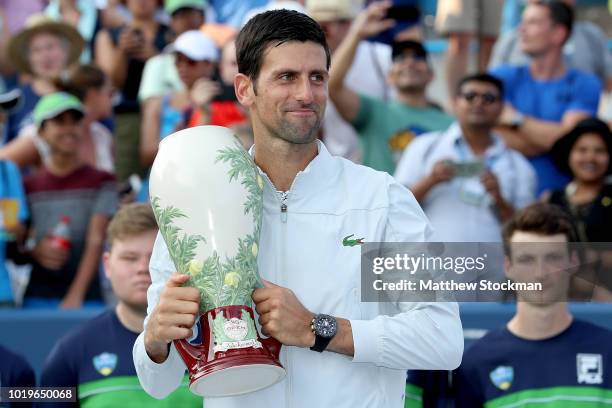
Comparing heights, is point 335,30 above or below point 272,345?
above

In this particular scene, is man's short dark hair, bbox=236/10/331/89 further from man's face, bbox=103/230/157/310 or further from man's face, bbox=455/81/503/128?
man's face, bbox=455/81/503/128

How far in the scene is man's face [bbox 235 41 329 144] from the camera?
107 inches

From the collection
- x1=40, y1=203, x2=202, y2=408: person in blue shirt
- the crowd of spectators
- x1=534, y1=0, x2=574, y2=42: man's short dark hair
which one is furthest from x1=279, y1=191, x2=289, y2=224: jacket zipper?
x1=534, y1=0, x2=574, y2=42: man's short dark hair

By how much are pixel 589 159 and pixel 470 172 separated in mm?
661

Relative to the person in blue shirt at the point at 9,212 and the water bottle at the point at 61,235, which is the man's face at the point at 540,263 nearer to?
the water bottle at the point at 61,235

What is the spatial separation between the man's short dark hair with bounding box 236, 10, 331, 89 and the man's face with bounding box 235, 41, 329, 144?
0.6 inches

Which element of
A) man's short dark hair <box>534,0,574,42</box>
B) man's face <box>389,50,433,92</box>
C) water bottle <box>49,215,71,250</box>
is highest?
man's short dark hair <box>534,0,574,42</box>

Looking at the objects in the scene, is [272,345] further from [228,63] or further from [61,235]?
[228,63]

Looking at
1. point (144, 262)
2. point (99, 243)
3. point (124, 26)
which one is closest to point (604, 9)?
point (124, 26)

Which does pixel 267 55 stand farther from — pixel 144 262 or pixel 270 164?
pixel 144 262

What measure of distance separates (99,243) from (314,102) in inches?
148

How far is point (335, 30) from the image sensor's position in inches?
258

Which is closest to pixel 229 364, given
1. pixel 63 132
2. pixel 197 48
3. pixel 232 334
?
pixel 232 334

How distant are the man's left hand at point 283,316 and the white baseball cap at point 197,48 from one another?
4455mm
